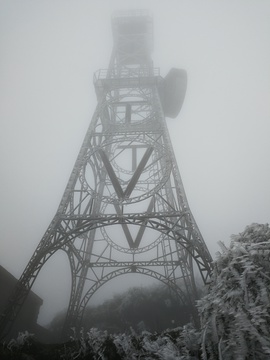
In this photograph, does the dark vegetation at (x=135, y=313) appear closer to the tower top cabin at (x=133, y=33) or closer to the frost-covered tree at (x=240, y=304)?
the frost-covered tree at (x=240, y=304)

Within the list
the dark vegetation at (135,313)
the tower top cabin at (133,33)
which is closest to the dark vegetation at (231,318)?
the dark vegetation at (135,313)

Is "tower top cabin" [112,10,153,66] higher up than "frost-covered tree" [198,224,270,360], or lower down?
higher up

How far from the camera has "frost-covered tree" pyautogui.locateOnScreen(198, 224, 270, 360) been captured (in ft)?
5.31

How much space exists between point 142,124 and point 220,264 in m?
11.0

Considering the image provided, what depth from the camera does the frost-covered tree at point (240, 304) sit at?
1619 millimetres

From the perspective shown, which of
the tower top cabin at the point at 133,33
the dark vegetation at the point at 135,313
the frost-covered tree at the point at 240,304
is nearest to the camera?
the frost-covered tree at the point at 240,304

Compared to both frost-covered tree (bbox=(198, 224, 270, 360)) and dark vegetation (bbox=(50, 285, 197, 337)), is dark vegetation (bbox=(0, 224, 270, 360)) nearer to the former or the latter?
frost-covered tree (bbox=(198, 224, 270, 360))

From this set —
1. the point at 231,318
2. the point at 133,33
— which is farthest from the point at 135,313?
the point at 133,33

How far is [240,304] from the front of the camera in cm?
183

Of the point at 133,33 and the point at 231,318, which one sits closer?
the point at 231,318

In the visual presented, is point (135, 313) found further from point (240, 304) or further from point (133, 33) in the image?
point (133, 33)

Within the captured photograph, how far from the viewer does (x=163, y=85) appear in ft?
47.4

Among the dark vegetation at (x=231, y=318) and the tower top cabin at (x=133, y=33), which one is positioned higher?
the tower top cabin at (x=133, y=33)

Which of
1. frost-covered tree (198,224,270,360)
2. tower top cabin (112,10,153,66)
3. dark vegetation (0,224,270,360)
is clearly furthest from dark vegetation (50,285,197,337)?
tower top cabin (112,10,153,66)
